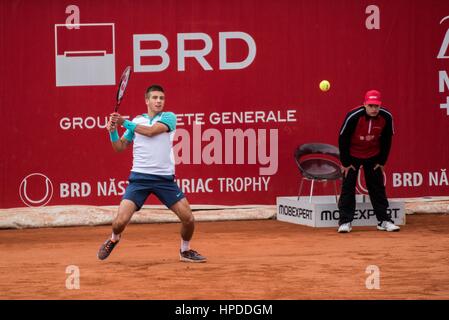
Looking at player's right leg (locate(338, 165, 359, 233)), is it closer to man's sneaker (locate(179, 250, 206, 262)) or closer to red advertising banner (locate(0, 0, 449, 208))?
red advertising banner (locate(0, 0, 449, 208))

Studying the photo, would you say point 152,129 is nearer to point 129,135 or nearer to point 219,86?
point 129,135

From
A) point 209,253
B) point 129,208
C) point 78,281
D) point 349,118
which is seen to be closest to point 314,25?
point 349,118

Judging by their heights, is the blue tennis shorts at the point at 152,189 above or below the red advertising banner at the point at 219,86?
below

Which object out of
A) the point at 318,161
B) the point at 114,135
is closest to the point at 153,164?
the point at 114,135

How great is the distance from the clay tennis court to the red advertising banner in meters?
0.69

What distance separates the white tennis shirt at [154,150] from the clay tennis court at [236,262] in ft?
3.15

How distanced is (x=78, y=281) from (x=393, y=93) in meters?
6.56

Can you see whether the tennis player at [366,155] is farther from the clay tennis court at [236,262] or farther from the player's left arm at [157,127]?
the player's left arm at [157,127]

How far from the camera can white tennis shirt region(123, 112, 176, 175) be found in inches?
356

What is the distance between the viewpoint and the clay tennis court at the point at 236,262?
25.2 feet

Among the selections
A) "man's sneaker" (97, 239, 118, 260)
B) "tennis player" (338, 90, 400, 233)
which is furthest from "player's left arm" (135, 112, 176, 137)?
"tennis player" (338, 90, 400, 233)

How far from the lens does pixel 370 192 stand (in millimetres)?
11656

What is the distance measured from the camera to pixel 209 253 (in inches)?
399

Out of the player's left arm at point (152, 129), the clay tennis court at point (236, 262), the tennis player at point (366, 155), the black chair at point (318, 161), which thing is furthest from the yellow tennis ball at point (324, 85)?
the player's left arm at point (152, 129)
